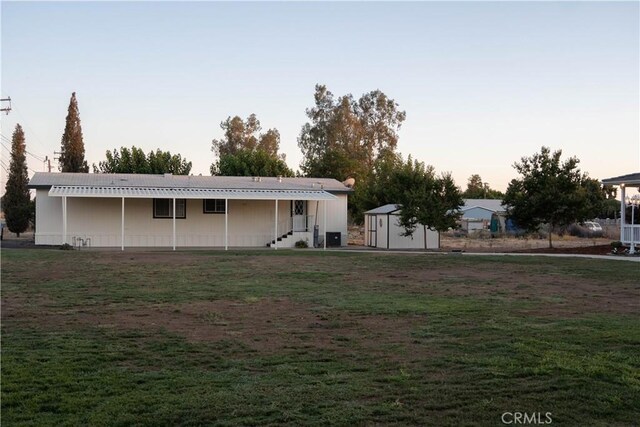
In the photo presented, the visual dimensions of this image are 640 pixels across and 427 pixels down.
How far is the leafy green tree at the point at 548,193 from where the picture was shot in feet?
89.4

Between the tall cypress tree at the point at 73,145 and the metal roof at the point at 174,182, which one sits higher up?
the tall cypress tree at the point at 73,145

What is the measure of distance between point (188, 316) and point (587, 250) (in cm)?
2049

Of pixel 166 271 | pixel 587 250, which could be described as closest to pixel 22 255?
pixel 166 271

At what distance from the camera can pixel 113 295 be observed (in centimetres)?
1228

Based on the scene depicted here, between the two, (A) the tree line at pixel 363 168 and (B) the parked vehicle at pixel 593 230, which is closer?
(A) the tree line at pixel 363 168

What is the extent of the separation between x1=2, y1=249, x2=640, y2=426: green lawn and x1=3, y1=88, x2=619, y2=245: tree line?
525 inches

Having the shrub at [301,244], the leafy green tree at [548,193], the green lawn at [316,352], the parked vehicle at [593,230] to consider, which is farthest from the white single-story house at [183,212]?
the parked vehicle at [593,230]

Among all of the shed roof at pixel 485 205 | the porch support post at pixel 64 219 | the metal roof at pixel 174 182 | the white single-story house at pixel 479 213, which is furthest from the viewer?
the shed roof at pixel 485 205

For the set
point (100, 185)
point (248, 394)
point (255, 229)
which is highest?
point (100, 185)

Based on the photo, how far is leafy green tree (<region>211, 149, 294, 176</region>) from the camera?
156 feet

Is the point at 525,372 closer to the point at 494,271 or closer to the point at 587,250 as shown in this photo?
the point at 494,271

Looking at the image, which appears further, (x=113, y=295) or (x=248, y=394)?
(x=113, y=295)

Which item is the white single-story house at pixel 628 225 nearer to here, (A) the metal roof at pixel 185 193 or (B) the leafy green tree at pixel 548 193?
(B) the leafy green tree at pixel 548 193

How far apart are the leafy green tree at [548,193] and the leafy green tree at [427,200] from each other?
242 cm
